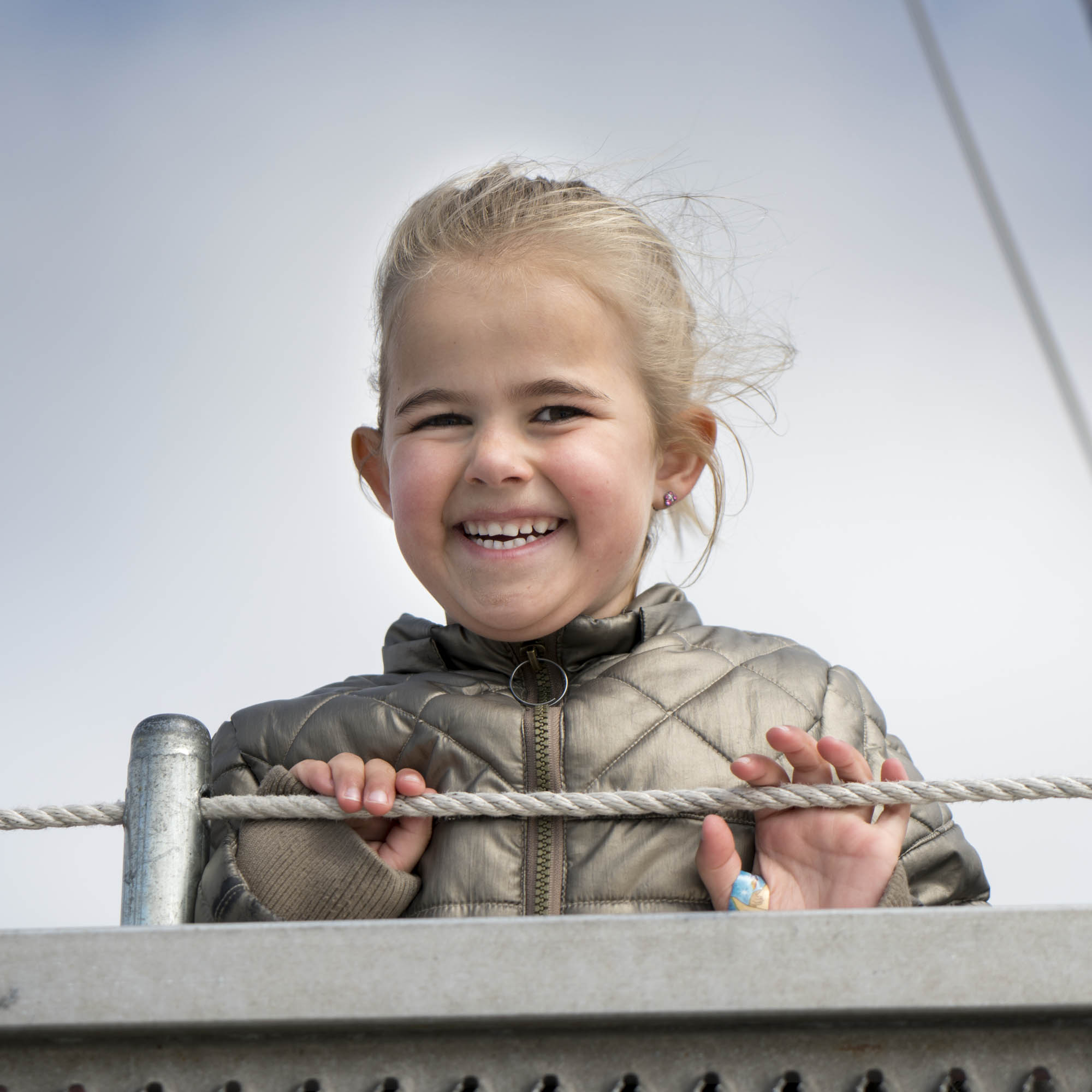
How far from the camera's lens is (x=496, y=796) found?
2.48ft

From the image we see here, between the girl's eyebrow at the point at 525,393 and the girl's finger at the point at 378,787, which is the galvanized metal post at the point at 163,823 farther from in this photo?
the girl's eyebrow at the point at 525,393

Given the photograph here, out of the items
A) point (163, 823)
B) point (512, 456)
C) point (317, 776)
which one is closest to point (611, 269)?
point (512, 456)

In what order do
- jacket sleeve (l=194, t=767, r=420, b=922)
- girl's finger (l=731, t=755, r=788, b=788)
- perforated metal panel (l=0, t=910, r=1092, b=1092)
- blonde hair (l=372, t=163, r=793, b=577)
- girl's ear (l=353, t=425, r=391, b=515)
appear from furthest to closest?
1. girl's ear (l=353, t=425, r=391, b=515)
2. blonde hair (l=372, t=163, r=793, b=577)
3. jacket sleeve (l=194, t=767, r=420, b=922)
4. girl's finger (l=731, t=755, r=788, b=788)
5. perforated metal panel (l=0, t=910, r=1092, b=1092)

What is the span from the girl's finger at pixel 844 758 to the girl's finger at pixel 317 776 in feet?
1.34

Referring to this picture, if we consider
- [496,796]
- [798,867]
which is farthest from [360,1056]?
[798,867]

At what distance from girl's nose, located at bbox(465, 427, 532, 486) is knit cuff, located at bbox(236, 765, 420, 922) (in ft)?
1.07

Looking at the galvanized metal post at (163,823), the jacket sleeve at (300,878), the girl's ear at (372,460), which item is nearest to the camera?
the galvanized metal post at (163,823)

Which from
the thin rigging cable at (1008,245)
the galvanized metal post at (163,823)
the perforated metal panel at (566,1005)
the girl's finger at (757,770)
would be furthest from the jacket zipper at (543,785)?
the thin rigging cable at (1008,245)

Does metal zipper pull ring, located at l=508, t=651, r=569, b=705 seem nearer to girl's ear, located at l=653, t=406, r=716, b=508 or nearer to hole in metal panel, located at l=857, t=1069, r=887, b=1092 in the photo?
girl's ear, located at l=653, t=406, r=716, b=508

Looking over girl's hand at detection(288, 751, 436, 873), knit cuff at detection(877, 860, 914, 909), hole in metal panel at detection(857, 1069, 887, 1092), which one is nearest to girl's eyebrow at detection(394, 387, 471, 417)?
girl's hand at detection(288, 751, 436, 873)

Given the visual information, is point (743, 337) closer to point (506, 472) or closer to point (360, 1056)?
point (506, 472)

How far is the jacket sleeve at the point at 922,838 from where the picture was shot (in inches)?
40.2

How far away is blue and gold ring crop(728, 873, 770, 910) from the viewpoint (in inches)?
35.8

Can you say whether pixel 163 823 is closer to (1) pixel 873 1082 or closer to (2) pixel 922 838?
(1) pixel 873 1082
